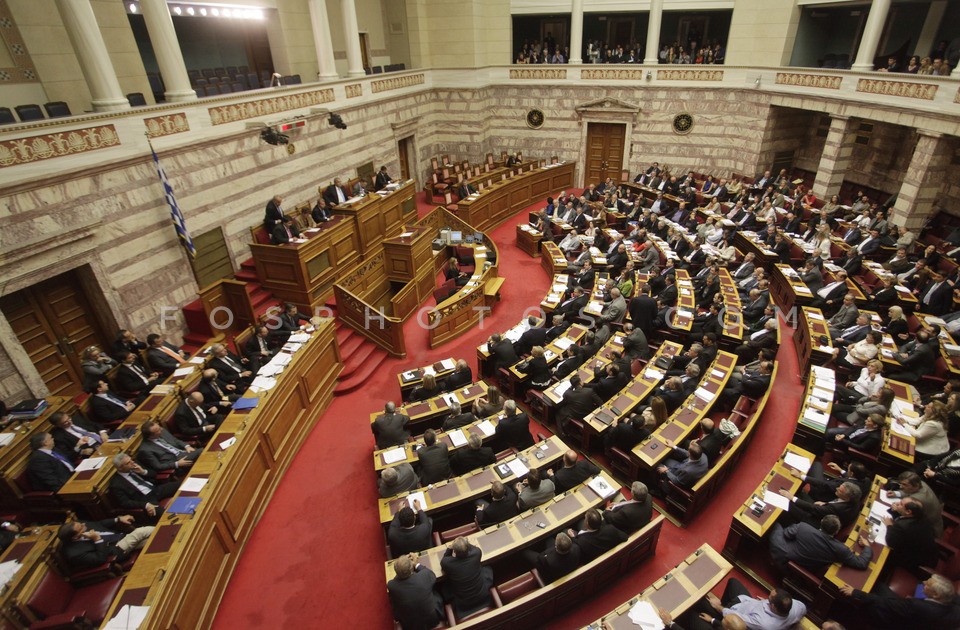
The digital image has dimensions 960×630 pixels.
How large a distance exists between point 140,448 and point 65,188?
14.7 ft

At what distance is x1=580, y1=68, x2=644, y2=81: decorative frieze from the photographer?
61.5ft

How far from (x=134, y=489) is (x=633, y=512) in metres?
6.12

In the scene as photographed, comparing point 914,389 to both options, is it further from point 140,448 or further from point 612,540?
point 140,448

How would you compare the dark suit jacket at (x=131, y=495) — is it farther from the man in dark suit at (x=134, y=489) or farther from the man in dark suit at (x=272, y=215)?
the man in dark suit at (x=272, y=215)

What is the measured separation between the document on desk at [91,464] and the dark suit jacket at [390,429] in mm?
3469

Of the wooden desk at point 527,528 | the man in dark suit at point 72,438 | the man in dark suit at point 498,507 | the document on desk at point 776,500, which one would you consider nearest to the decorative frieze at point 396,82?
the man in dark suit at point 72,438

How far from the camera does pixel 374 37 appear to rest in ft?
62.3

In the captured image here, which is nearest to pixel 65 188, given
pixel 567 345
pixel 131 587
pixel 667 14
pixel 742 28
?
pixel 131 587

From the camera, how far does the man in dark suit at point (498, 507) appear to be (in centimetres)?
582

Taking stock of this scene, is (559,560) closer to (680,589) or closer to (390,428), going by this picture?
(680,589)

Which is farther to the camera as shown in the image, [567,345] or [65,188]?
[567,345]

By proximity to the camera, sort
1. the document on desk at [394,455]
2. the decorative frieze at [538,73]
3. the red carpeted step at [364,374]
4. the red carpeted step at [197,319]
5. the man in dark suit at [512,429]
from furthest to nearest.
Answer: the decorative frieze at [538,73] < the red carpeted step at [197,319] < the red carpeted step at [364,374] < the man in dark suit at [512,429] < the document on desk at [394,455]

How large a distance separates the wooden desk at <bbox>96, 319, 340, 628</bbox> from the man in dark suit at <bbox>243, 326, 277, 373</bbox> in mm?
817

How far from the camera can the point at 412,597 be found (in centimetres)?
484
